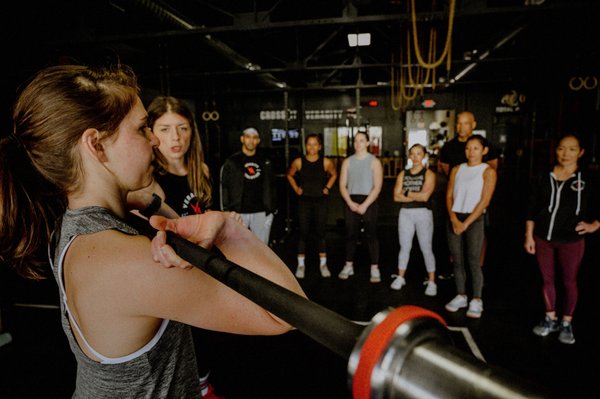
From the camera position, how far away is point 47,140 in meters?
0.92

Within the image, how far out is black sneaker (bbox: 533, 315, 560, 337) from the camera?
3502 millimetres

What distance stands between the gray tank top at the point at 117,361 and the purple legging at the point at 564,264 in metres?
3.60

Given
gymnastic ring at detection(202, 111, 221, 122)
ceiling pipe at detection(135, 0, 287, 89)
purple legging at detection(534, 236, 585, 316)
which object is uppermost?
ceiling pipe at detection(135, 0, 287, 89)

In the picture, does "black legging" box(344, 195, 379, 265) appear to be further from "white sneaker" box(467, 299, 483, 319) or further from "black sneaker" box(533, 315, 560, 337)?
"black sneaker" box(533, 315, 560, 337)

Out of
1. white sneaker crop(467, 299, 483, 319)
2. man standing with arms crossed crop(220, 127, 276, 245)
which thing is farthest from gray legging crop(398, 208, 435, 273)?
man standing with arms crossed crop(220, 127, 276, 245)

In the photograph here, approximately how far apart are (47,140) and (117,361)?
576 mm

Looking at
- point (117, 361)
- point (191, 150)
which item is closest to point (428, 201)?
point (191, 150)

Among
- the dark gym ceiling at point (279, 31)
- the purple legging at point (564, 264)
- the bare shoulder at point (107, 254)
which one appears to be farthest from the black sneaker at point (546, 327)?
the bare shoulder at point (107, 254)

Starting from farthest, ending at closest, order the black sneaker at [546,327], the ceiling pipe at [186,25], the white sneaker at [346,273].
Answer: the white sneaker at [346,273]
the ceiling pipe at [186,25]
the black sneaker at [546,327]

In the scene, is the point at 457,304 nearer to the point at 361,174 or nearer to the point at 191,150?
the point at 361,174

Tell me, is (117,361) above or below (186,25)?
below

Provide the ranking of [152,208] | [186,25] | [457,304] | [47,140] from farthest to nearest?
[186,25] < [457,304] < [152,208] < [47,140]

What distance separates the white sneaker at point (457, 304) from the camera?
4.03m

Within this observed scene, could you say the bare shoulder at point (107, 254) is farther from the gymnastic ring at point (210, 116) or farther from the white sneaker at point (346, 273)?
the gymnastic ring at point (210, 116)
